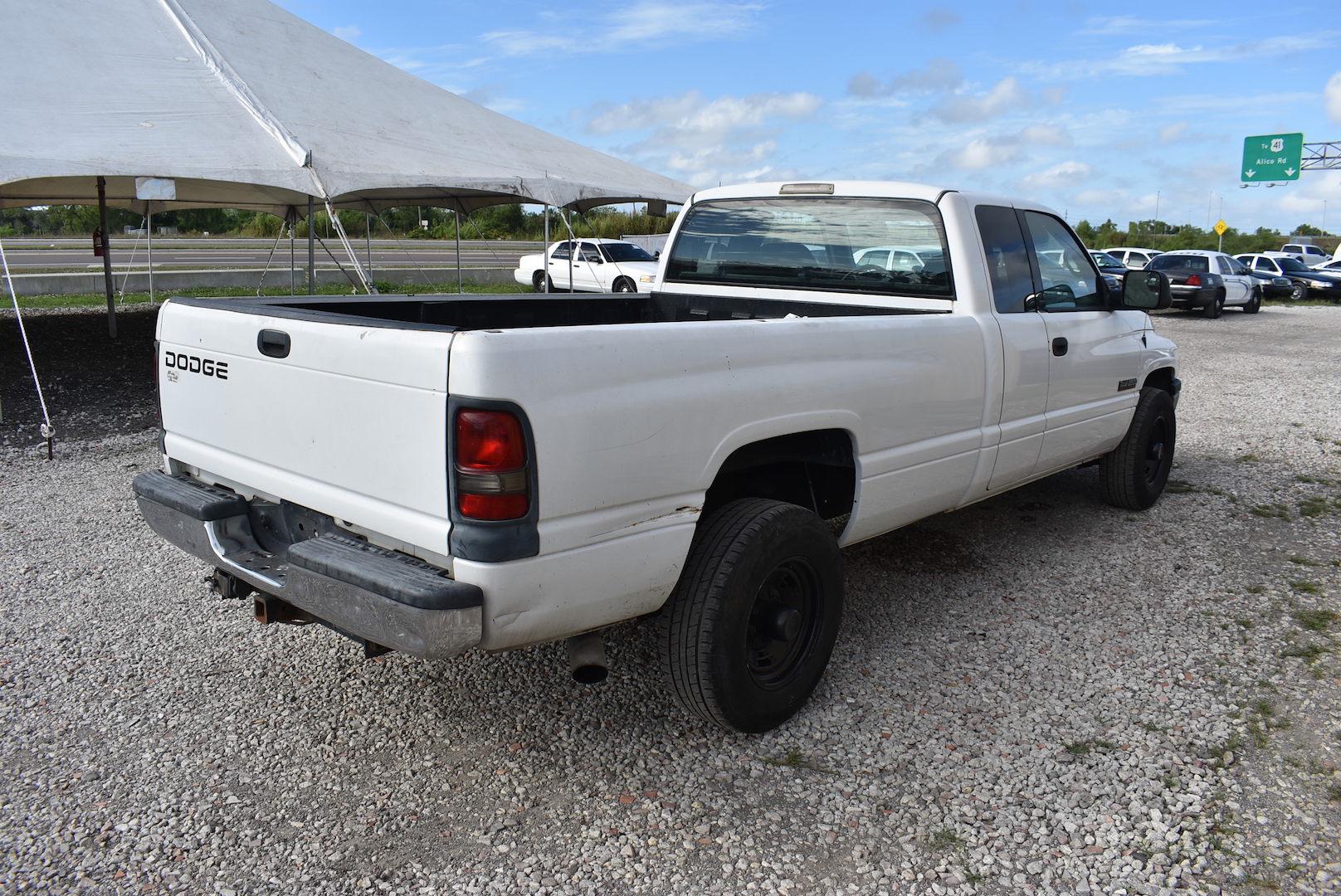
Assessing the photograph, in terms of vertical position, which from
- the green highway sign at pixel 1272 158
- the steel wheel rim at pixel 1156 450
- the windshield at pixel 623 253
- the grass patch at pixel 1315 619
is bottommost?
the grass patch at pixel 1315 619

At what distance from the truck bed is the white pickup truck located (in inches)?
0.7

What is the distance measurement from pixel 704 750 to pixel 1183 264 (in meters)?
25.2

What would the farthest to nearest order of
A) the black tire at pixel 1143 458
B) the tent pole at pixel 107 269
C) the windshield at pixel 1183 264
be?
the windshield at pixel 1183 264 < the tent pole at pixel 107 269 < the black tire at pixel 1143 458

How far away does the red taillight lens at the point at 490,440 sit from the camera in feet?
7.81

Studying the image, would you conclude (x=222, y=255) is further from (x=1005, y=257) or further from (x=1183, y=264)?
(x=1005, y=257)

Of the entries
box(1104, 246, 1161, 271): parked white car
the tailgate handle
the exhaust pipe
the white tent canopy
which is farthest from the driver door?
box(1104, 246, 1161, 271): parked white car

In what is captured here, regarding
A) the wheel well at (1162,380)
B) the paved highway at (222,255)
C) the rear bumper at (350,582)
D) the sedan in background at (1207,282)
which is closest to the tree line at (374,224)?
the paved highway at (222,255)

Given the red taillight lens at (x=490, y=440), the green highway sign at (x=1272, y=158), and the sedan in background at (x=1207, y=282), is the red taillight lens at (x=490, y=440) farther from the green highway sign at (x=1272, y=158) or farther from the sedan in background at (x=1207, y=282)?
the green highway sign at (x=1272, y=158)

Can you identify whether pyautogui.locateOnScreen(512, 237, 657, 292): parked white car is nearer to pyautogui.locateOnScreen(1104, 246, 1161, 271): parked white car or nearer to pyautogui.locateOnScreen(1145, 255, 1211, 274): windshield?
pyautogui.locateOnScreen(1145, 255, 1211, 274): windshield

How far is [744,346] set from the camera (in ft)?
9.66

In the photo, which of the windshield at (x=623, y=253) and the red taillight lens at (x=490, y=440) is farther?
the windshield at (x=623, y=253)

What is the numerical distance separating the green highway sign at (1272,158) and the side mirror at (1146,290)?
40.8m

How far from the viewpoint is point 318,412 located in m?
2.77

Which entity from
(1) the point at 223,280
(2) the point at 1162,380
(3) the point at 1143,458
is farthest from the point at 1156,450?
(1) the point at 223,280
